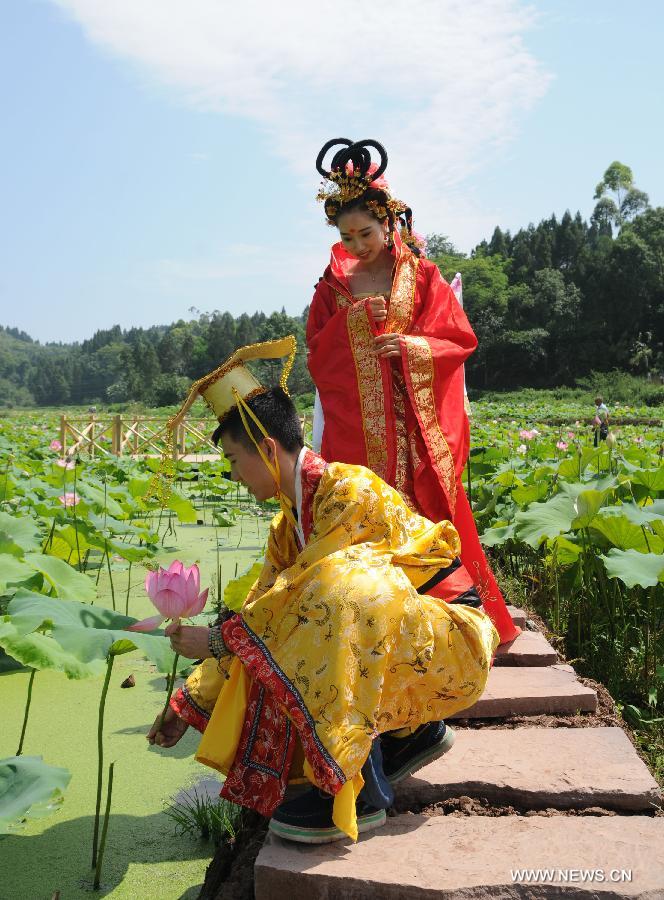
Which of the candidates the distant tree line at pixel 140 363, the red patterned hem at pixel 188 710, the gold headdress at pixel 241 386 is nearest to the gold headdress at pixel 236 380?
the gold headdress at pixel 241 386

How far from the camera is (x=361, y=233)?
7.60 ft

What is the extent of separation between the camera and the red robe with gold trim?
2.34 meters

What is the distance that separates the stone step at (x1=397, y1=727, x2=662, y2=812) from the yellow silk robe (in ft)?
0.61

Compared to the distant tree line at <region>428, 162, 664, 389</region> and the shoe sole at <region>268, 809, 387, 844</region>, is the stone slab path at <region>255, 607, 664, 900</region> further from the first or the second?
the distant tree line at <region>428, 162, 664, 389</region>

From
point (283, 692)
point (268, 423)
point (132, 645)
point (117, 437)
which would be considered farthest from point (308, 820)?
point (117, 437)

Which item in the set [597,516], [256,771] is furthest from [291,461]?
[597,516]

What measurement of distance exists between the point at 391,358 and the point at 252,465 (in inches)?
34.8

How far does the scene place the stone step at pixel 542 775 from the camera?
162 cm

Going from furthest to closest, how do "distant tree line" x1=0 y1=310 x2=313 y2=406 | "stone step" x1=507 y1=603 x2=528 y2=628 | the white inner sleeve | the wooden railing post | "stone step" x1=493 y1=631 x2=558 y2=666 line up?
"distant tree line" x1=0 y1=310 x2=313 y2=406, the wooden railing post, "stone step" x1=507 y1=603 x2=528 y2=628, the white inner sleeve, "stone step" x1=493 y1=631 x2=558 y2=666

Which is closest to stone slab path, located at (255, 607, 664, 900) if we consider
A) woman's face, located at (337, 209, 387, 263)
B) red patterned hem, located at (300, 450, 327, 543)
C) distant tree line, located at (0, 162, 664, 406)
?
red patterned hem, located at (300, 450, 327, 543)

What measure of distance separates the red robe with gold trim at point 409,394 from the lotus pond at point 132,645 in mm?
457

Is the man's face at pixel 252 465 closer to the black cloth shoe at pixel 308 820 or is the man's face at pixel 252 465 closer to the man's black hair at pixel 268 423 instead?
the man's black hair at pixel 268 423

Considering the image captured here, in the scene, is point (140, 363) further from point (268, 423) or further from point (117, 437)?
point (268, 423)

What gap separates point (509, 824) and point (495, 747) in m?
0.34
